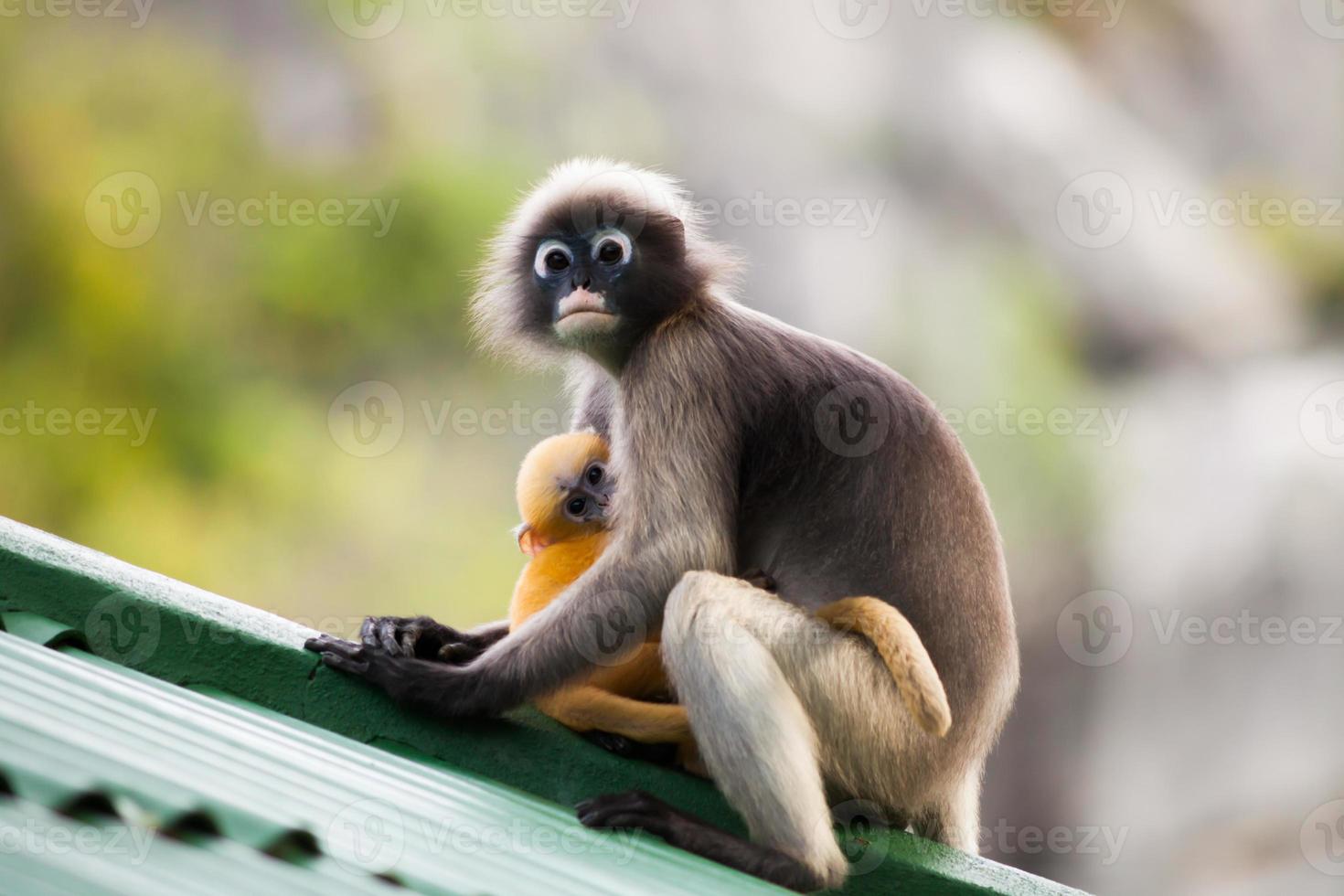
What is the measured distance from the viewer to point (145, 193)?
1337 centimetres

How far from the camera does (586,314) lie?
13.2ft

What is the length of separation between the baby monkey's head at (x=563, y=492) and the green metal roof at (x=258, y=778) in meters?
0.67

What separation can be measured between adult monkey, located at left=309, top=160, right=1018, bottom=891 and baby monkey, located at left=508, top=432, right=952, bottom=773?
0.08 metres

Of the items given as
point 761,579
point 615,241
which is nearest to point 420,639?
point 761,579

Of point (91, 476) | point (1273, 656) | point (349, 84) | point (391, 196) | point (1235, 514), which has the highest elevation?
point (349, 84)

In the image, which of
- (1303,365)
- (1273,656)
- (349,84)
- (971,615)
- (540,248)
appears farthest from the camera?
(349,84)

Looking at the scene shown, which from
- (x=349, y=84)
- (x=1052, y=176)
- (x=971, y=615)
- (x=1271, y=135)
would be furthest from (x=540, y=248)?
(x=1271, y=135)

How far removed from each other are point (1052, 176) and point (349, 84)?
7001 mm

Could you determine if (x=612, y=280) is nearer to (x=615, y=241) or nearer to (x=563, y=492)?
(x=615, y=241)

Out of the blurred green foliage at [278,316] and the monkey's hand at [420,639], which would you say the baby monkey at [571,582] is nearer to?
the monkey's hand at [420,639]

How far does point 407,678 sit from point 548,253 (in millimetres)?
1398

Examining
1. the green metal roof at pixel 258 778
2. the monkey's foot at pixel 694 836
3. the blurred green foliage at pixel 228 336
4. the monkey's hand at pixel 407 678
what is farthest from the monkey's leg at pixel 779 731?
the blurred green foliage at pixel 228 336

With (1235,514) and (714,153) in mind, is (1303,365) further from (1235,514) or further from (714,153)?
(714,153)

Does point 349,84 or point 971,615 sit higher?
point 349,84
